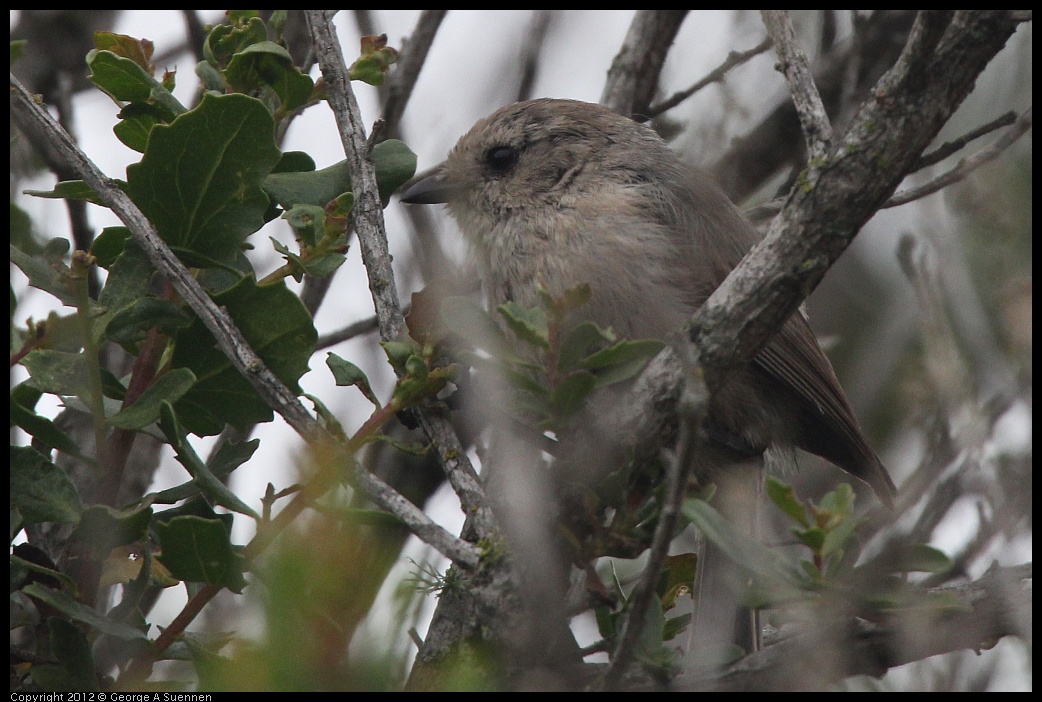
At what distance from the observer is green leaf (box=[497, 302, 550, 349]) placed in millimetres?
2170

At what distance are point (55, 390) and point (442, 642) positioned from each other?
1.10 m

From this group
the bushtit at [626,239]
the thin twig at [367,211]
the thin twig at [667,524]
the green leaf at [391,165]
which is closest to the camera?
the thin twig at [667,524]

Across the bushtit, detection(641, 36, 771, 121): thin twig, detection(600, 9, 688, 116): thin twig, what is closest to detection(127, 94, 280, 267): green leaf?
the bushtit

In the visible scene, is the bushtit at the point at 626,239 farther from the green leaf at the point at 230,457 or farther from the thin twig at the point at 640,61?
the green leaf at the point at 230,457

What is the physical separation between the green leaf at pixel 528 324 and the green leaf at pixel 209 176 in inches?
25.4

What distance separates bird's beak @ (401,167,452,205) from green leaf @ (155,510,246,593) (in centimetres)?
219

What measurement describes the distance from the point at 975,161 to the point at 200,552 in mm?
2611

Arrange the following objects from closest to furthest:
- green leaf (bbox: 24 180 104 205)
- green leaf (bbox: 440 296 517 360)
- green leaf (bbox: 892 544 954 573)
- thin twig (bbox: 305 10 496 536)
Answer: green leaf (bbox: 892 544 954 573) < green leaf (bbox: 440 296 517 360) < green leaf (bbox: 24 180 104 205) < thin twig (bbox: 305 10 496 536)

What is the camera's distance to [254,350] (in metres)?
2.34

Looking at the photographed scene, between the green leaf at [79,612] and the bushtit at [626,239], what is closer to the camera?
the green leaf at [79,612]

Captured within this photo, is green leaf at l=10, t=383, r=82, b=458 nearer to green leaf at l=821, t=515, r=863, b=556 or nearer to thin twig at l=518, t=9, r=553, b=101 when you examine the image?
green leaf at l=821, t=515, r=863, b=556

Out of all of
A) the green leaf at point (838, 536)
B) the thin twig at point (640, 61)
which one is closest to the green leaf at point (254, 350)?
the green leaf at point (838, 536)

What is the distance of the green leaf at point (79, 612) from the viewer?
Answer: 6.89ft

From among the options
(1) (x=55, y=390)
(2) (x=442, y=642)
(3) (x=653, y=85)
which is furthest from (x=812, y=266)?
(3) (x=653, y=85)
